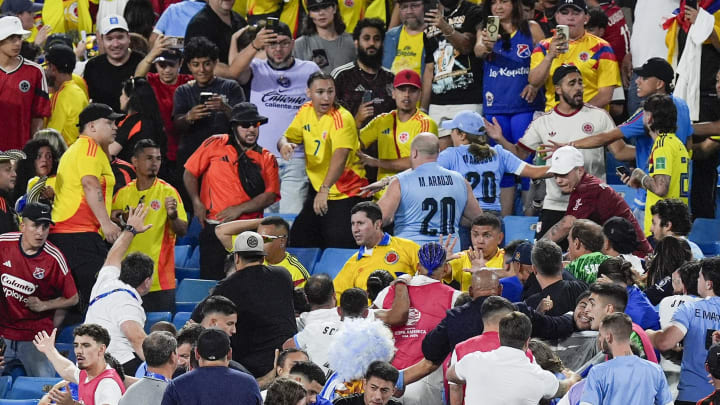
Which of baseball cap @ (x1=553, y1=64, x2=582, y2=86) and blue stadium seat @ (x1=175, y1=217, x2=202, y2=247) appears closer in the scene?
baseball cap @ (x1=553, y1=64, x2=582, y2=86)

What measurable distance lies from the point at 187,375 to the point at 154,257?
145 inches

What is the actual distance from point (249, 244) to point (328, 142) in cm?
307

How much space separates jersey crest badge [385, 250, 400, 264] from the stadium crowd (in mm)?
16

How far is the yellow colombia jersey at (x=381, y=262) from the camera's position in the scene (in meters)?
9.49

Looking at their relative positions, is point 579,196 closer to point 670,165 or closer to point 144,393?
point 670,165

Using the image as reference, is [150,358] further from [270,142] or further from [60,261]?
[270,142]

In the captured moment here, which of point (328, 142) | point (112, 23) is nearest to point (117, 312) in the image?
point (328, 142)

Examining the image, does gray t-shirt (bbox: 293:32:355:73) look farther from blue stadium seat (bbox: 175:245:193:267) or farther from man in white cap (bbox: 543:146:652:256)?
man in white cap (bbox: 543:146:652:256)

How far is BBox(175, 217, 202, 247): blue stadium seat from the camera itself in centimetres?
1222

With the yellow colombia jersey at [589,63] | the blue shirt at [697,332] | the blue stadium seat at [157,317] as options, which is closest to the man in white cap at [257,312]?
the blue stadium seat at [157,317]

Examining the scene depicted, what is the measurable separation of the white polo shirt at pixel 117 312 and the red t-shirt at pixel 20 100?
3.65 m

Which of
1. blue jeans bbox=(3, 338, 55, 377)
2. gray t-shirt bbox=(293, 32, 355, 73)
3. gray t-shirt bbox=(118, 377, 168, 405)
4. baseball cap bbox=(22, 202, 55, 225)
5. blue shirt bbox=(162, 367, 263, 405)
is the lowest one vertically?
blue jeans bbox=(3, 338, 55, 377)

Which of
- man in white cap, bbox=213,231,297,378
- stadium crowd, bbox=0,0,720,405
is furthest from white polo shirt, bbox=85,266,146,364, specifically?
man in white cap, bbox=213,231,297,378

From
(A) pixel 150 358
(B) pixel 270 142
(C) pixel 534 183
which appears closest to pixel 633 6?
(C) pixel 534 183
